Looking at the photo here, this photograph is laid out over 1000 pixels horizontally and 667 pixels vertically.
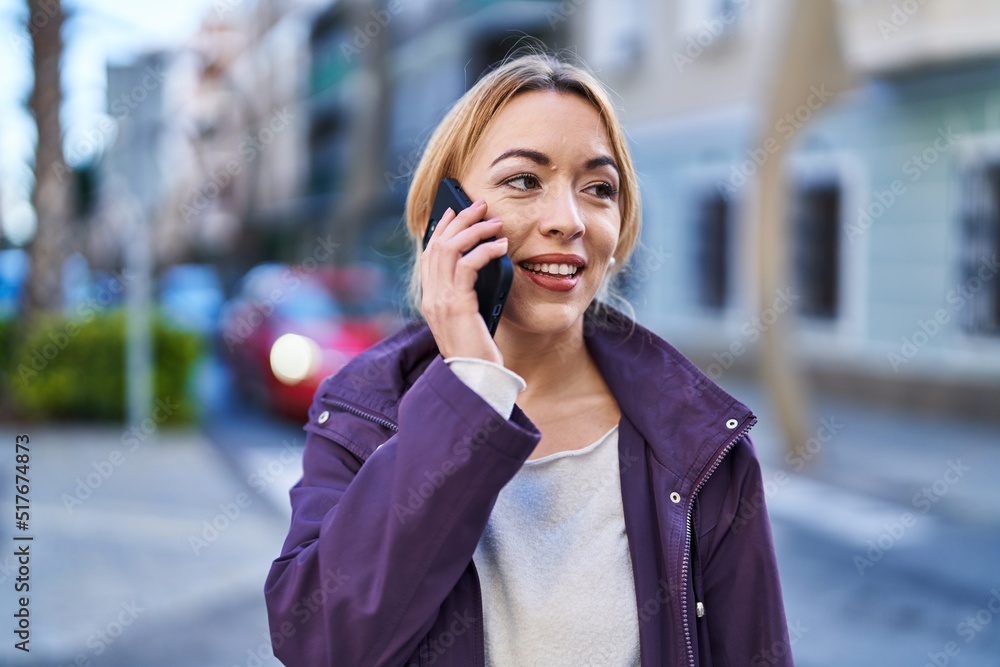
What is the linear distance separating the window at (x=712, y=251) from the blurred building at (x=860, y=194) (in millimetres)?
33

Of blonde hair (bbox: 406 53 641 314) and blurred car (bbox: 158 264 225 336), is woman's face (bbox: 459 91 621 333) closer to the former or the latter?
A: blonde hair (bbox: 406 53 641 314)

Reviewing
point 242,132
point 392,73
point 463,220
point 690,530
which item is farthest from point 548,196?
point 242,132

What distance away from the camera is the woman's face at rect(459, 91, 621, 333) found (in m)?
1.64

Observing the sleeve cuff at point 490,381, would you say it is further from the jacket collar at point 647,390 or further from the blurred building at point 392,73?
the blurred building at point 392,73

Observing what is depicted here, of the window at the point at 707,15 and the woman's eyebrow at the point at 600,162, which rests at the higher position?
the window at the point at 707,15

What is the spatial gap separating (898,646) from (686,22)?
13886 millimetres

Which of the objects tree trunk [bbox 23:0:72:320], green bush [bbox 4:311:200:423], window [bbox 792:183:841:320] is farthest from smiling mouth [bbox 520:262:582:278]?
window [bbox 792:183:841:320]

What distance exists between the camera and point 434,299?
1.50 metres

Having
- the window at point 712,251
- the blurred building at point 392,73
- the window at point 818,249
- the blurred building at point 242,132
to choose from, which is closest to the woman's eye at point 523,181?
the window at point 818,249

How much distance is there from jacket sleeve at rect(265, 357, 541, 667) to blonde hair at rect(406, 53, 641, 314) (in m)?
0.46

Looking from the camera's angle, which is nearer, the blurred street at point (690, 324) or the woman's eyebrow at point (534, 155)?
the woman's eyebrow at point (534, 155)

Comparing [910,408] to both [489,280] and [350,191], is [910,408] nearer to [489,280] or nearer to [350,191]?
[489,280]

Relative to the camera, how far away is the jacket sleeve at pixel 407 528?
139cm

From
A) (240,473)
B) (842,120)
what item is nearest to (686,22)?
(842,120)
